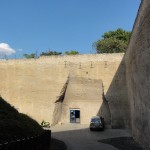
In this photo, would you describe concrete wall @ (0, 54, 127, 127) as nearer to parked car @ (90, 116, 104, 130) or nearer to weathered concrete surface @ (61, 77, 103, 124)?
weathered concrete surface @ (61, 77, 103, 124)

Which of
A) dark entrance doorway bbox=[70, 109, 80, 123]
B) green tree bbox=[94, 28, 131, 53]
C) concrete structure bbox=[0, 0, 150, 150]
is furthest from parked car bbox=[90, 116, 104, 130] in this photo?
green tree bbox=[94, 28, 131, 53]

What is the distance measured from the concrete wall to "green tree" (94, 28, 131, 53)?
21445 millimetres

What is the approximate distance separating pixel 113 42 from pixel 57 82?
23.5m

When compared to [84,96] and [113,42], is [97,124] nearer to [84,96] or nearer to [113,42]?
[84,96]

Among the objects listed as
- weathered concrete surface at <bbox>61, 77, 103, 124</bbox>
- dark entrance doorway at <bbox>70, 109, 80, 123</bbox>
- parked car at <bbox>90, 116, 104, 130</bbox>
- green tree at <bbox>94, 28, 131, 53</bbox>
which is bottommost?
parked car at <bbox>90, 116, 104, 130</bbox>

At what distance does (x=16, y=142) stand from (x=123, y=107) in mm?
25639

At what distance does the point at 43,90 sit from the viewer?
38438 mm

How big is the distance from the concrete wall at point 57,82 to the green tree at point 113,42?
844 inches

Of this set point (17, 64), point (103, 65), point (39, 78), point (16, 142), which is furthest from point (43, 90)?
point (16, 142)

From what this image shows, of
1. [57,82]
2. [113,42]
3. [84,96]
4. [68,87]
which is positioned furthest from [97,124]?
[113,42]

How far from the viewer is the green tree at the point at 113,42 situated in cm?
5844

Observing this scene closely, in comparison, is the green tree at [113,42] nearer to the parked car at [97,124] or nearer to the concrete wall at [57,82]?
the concrete wall at [57,82]

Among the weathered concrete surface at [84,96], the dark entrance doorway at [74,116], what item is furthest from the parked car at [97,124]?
the dark entrance doorway at [74,116]

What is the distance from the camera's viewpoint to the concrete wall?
119 feet
